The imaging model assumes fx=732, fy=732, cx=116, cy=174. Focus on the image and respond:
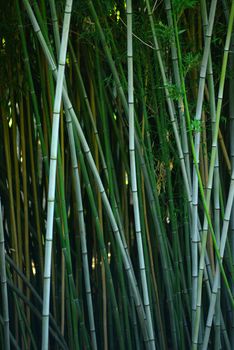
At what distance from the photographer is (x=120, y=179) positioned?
3170 millimetres

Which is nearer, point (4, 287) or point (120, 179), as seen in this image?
point (4, 287)

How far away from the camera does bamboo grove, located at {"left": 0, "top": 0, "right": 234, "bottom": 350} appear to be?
107 inches

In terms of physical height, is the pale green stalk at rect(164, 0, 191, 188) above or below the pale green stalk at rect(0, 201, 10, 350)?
→ above

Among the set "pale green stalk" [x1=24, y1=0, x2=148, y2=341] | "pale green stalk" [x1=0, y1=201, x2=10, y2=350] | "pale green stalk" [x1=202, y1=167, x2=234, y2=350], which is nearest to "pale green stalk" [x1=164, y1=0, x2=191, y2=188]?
"pale green stalk" [x1=202, y1=167, x2=234, y2=350]

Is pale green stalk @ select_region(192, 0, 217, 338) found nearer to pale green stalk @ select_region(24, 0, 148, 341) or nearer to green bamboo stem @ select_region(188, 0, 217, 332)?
green bamboo stem @ select_region(188, 0, 217, 332)

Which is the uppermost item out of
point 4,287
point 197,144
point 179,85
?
point 179,85

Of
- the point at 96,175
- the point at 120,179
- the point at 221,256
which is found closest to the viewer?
the point at 96,175

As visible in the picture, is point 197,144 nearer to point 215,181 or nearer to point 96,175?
point 215,181

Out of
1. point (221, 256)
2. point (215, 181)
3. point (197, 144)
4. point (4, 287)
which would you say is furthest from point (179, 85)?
point (4, 287)

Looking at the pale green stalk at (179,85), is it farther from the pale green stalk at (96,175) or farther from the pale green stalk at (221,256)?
the pale green stalk at (96,175)

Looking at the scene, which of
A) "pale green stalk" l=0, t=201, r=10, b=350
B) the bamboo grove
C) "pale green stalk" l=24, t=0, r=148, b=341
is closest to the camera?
"pale green stalk" l=24, t=0, r=148, b=341

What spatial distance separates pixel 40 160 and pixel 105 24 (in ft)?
2.62

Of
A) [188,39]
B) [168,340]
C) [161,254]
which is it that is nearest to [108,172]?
[161,254]

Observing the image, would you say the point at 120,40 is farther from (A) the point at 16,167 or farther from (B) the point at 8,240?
(B) the point at 8,240
